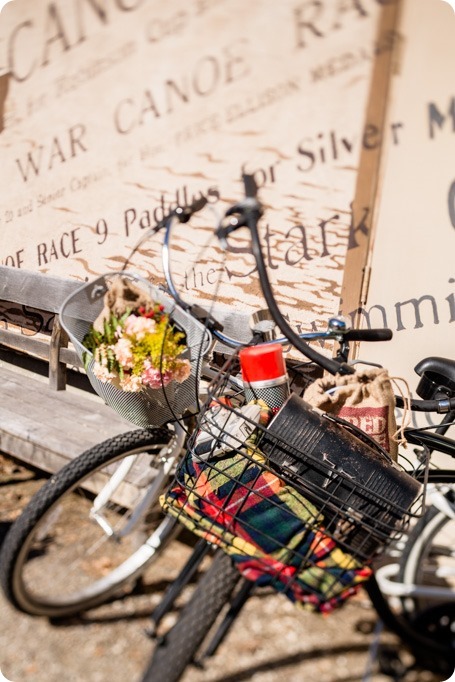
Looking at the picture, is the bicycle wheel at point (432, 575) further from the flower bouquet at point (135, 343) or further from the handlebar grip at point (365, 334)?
the flower bouquet at point (135, 343)

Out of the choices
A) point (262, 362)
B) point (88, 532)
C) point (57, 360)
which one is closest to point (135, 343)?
point (262, 362)

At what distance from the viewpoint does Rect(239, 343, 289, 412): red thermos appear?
1637 mm

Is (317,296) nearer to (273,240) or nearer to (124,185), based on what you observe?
(273,240)

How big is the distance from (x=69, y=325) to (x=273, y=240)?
1369 millimetres

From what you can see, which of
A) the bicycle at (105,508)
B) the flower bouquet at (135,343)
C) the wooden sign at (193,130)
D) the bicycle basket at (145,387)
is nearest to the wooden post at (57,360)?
the wooden sign at (193,130)

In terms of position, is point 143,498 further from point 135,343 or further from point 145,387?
point 135,343

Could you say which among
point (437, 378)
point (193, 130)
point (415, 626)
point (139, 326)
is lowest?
point (415, 626)

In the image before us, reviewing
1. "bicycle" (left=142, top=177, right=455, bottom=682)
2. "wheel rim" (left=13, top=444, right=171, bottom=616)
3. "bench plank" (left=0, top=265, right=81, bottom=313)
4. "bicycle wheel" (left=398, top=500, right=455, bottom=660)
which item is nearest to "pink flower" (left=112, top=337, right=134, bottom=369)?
"bicycle" (left=142, top=177, right=455, bottom=682)

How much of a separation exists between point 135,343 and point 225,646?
1.28 meters

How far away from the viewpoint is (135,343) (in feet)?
5.54

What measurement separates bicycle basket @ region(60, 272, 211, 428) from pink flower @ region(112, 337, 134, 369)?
0.12m

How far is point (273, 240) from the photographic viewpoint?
2.86m

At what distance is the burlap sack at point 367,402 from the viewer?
1.58 meters

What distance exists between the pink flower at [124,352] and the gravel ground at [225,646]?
1174 millimetres
